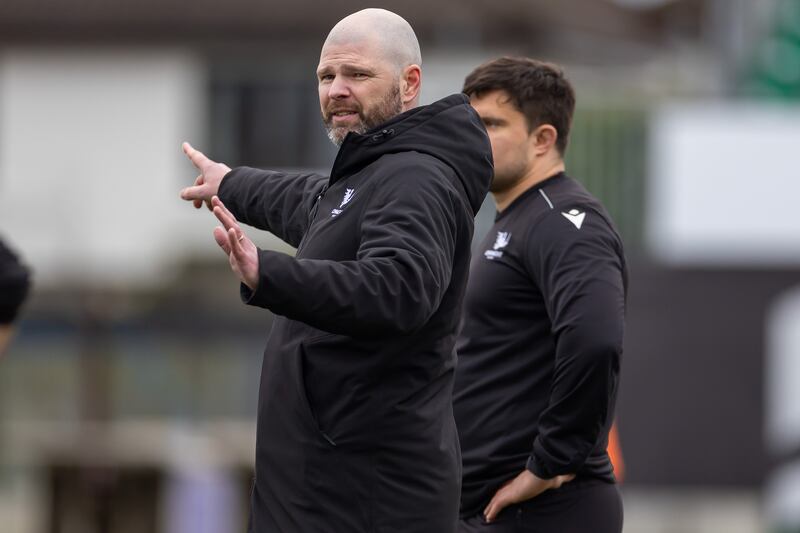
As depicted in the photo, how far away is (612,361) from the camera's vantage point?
13.6 ft

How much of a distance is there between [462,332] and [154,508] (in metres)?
7.04

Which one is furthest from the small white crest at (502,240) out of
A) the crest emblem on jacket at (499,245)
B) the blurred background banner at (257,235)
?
the blurred background banner at (257,235)

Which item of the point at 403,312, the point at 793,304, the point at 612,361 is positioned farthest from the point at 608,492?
the point at 793,304

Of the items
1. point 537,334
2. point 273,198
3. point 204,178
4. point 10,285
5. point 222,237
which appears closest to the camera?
point 222,237

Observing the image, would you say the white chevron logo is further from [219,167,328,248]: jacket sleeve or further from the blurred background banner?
the blurred background banner

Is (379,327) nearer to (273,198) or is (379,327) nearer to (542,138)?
(273,198)

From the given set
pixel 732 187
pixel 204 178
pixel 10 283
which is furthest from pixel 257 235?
pixel 204 178

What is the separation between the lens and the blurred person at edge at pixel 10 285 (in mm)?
4672

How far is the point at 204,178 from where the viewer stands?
4.18 metres

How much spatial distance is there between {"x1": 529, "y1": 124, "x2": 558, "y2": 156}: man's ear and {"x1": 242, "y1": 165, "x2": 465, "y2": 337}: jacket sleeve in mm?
1090

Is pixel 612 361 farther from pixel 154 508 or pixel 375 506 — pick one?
pixel 154 508

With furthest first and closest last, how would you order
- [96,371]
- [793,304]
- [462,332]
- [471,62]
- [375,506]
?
1. [471,62]
2. [96,371]
3. [793,304]
4. [462,332]
5. [375,506]

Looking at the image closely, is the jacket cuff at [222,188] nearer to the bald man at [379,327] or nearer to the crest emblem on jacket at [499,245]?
the bald man at [379,327]

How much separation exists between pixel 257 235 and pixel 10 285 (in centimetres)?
1341
